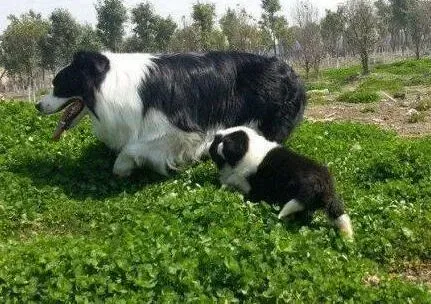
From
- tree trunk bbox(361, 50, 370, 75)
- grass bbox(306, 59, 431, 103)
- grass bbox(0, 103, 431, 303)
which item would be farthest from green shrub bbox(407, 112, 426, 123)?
tree trunk bbox(361, 50, 370, 75)

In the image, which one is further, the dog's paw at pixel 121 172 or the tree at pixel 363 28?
the tree at pixel 363 28

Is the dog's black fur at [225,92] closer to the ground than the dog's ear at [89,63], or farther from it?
closer to the ground

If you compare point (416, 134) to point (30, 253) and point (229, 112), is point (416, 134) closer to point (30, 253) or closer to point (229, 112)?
point (229, 112)

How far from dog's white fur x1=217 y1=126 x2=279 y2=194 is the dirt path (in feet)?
16.4

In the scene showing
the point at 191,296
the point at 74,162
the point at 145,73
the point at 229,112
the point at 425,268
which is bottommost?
the point at 425,268

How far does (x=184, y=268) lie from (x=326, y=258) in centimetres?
127

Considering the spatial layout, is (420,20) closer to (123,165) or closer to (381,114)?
(381,114)

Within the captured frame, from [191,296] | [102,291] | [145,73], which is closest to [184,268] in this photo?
[191,296]

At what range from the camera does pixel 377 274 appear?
503 cm

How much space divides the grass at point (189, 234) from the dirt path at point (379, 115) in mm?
3299

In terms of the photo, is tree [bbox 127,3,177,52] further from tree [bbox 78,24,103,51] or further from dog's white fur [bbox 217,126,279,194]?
dog's white fur [bbox 217,126,279,194]

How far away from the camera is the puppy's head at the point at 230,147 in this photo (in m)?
6.36

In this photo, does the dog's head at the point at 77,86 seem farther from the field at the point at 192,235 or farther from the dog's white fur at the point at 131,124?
the field at the point at 192,235

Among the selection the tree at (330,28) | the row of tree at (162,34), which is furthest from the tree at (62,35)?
the tree at (330,28)
